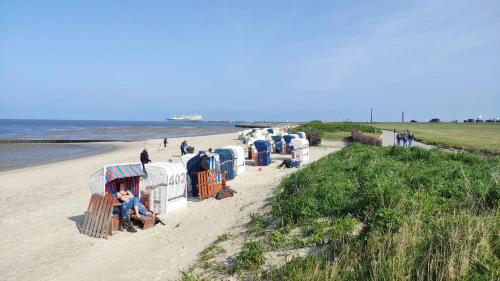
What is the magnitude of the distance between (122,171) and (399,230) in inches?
347

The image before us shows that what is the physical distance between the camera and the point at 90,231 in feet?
35.5

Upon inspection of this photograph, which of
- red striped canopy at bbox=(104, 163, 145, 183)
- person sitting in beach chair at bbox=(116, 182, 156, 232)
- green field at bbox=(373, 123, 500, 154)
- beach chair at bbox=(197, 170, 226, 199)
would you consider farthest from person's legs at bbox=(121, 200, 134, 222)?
green field at bbox=(373, 123, 500, 154)

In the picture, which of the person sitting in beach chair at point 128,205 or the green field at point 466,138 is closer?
the person sitting in beach chair at point 128,205

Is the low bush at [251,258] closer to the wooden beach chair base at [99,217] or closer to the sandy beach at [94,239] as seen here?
the sandy beach at [94,239]

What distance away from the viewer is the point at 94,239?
10469 mm

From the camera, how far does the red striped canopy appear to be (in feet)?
38.3

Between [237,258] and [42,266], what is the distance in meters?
4.69

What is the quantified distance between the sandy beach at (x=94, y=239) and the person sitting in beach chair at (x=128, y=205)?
1.67ft

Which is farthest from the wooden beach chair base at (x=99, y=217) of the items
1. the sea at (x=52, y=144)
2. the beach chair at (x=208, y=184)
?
the sea at (x=52, y=144)

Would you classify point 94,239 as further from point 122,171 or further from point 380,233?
point 380,233

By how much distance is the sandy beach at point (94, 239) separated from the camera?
8219 millimetres

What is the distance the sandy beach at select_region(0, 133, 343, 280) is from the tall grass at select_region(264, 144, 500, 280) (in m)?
2.40

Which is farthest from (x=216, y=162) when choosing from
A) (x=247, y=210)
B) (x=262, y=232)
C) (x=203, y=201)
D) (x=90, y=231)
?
(x=262, y=232)

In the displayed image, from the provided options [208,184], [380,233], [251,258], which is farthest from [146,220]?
[380,233]
